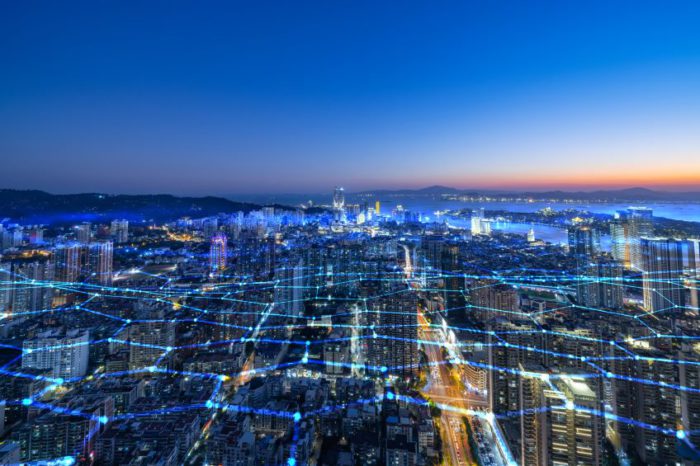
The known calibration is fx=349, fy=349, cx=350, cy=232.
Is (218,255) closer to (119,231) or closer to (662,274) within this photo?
(119,231)

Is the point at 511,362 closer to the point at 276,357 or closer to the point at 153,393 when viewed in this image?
the point at 276,357

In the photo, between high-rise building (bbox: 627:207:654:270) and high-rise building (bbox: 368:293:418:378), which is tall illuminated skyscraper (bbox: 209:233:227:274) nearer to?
high-rise building (bbox: 368:293:418:378)

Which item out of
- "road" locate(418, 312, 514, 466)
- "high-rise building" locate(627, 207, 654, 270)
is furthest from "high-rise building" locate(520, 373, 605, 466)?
"high-rise building" locate(627, 207, 654, 270)

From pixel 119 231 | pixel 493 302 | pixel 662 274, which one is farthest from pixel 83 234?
pixel 662 274

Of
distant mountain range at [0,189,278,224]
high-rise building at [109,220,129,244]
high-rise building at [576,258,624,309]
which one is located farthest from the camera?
distant mountain range at [0,189,278,224]

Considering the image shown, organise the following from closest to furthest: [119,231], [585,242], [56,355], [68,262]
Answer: [56,355] → [68,262] → [585,242] → [119,231]

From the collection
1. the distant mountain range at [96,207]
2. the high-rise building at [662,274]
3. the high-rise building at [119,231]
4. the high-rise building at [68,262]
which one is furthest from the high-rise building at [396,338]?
the distant mountain range at [96,207]
